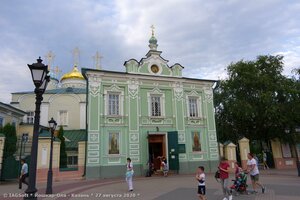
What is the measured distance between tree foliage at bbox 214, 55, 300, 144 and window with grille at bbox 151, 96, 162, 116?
9468 millimetres

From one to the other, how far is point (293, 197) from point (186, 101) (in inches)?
596

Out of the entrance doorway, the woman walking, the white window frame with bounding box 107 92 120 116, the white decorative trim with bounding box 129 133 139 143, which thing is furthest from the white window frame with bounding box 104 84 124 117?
the woman walking

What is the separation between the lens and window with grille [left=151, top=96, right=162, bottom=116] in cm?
2373

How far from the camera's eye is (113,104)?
22562 millimetres

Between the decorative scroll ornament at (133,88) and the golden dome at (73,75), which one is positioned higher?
the golden dome at (73,75)

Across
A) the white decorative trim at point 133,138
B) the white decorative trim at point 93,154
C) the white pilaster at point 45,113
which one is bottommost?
the white decorative trim at point 93,154

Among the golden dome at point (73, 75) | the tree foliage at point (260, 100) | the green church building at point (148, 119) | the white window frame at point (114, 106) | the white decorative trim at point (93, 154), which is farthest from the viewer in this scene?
the golden dome at point (73, 75)

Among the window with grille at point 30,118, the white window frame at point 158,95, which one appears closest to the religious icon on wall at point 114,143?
the white window frame at point 158,95

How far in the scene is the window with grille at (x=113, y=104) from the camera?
22.4m

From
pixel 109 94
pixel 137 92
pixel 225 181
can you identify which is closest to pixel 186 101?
pixel 137 92

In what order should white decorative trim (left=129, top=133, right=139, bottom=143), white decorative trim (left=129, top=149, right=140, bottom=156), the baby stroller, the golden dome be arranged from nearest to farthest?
the baby stroller, white decorative trim (left=129, top=149, right=140, bottom=156), white decorative trim (left=129, top=133, right=139, bottom=143), the golden dome

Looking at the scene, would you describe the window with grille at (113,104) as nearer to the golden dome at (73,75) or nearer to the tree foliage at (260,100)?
the tree foliage at (260,100)

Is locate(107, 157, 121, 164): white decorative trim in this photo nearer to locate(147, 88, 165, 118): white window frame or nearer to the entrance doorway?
the entrance doorway

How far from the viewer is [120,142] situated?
71.3 feet
